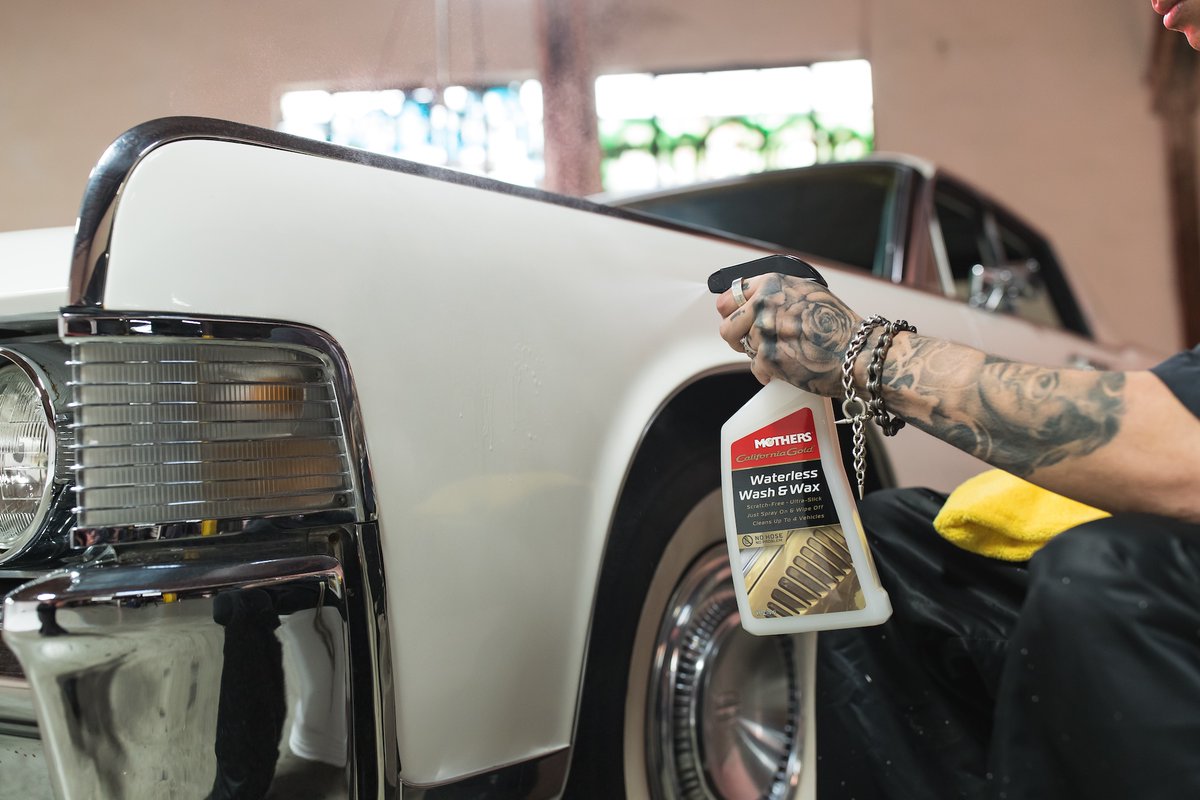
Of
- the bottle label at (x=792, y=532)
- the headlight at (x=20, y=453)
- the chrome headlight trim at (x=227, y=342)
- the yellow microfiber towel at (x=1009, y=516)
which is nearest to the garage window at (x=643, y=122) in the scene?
the chrome headlight trim at (x=227, y=342)

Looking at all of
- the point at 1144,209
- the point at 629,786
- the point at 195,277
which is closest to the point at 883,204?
the point at 629,786

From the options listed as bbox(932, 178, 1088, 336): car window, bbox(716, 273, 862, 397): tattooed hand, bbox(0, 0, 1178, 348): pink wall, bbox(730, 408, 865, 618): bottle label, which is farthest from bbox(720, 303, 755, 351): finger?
bbox(932, 178, 1088, 336): car window

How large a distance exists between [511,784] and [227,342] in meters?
0.56

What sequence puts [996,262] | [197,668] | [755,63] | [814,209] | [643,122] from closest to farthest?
[197,668]
[814,209]
[996,262]
[643,122]
[755,63]

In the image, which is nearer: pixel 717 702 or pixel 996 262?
pixel 717 702

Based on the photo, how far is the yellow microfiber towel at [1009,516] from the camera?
109cm

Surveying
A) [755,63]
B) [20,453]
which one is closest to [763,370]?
[20,453]

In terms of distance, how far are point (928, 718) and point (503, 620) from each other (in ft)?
1.88

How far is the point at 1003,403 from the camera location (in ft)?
2.89

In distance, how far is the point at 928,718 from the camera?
46.4 inches

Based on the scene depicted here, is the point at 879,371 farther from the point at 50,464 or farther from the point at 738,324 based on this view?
the point at 50,464

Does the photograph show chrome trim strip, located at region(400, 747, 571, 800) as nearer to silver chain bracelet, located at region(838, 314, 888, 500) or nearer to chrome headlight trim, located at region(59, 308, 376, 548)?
chrome headlight trim, located at region(59, 308, 376, 548)

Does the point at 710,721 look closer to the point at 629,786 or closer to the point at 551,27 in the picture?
the point at 629,786

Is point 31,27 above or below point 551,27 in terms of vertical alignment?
Answer: below
